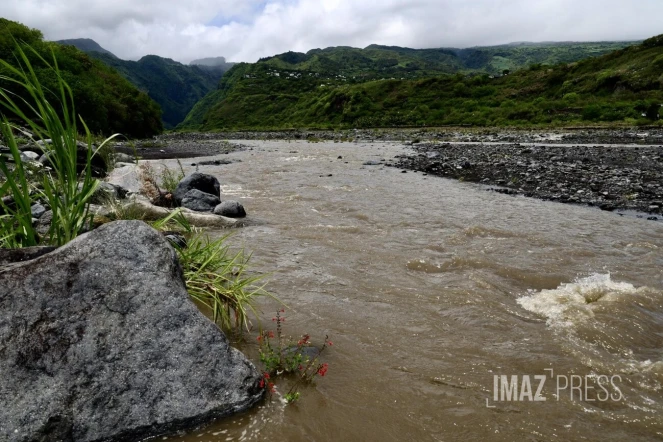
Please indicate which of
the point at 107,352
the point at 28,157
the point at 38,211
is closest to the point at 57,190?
the point at 107,352

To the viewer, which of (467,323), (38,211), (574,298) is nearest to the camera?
(467,323)

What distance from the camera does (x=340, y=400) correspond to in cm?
362

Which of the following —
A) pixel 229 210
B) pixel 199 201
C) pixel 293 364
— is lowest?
pixel 293 364

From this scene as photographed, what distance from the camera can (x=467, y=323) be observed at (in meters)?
5.04

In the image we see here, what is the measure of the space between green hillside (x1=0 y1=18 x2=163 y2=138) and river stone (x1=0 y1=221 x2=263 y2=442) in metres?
46.9

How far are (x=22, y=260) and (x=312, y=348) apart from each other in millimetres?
2888

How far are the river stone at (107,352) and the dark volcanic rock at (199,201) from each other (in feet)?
23.9

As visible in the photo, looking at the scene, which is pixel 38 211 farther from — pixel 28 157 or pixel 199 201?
pixel 28 157

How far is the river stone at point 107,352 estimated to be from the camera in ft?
9.46

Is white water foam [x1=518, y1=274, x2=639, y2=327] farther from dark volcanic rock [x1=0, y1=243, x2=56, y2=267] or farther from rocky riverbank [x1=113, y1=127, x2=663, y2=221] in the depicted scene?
dark volcanic rock [x1=0, y1=243, x2=56, y2=267]

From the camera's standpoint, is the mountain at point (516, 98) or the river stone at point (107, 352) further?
the mountain at point (516, 98)

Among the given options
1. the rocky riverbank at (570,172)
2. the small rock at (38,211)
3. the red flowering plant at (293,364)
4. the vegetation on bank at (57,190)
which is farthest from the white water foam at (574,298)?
the small rock at (38,211)

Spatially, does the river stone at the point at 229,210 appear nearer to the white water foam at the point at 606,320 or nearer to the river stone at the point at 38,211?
the river stone at the point at 38,211

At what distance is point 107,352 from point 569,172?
17.5 m
